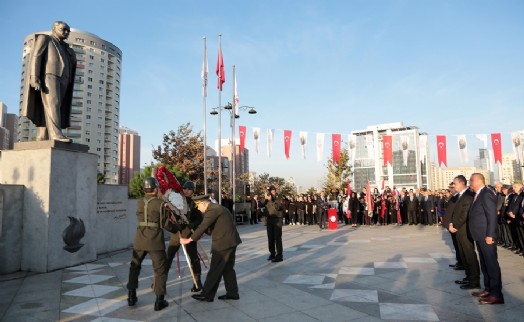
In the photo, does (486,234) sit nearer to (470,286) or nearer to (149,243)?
(470,286)

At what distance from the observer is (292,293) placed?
5512mm

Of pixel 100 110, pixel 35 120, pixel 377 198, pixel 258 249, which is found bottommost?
pixel 258 249

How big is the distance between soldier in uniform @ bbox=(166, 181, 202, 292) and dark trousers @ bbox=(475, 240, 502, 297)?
172 inches

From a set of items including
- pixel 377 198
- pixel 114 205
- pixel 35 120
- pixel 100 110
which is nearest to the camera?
pixel 35 120

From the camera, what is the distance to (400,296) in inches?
205

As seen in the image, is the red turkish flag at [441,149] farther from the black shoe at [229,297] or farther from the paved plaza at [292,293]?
the black shoe at [229,297]

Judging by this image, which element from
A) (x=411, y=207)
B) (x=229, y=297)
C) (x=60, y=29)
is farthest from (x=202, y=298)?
(x=411, y=207)

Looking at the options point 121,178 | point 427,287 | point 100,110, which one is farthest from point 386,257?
point 121,178

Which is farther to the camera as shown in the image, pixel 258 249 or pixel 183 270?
pixel 258 249

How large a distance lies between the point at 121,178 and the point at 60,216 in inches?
4942

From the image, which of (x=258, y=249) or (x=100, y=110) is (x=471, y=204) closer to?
(x=258, y=249)

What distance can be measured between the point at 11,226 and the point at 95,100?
365 feet

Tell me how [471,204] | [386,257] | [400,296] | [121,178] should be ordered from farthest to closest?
[121,178]
[386,257]
[471,204]
[400,296]

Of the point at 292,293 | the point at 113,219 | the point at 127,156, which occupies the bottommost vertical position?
the point at 292,293
